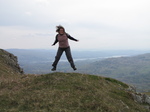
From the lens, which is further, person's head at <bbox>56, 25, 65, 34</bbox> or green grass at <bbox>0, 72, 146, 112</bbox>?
person's head at <bbox>56, 25, 65, 34</bbox>

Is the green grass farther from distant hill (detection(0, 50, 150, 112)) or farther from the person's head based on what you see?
the person's head

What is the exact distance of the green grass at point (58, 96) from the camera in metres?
11.2

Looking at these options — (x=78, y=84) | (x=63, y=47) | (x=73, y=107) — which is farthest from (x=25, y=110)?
(x=63, y=47)

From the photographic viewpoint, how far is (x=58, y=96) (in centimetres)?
1278

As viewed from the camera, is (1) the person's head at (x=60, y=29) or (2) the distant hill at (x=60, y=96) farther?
(1) the person's head at (x=60, y=29)

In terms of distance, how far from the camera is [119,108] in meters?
12.4

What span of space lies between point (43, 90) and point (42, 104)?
279cm

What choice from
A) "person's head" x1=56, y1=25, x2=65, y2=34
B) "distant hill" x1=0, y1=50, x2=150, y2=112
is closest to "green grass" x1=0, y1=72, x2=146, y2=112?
"distant hill" x1=0, y1=50, x2=150, y2=112

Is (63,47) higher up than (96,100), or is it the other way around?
(63,47)

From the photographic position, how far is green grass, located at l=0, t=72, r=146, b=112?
11.2 meters

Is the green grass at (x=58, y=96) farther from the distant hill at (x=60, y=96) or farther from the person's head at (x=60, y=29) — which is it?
the person's head at (x=60, y=29)

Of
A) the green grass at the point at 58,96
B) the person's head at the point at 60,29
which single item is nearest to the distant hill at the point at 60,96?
the green grass at the point at 58,96

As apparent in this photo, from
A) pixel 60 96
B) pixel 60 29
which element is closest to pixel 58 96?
pixel 60 96

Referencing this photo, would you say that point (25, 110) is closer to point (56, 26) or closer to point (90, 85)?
point (90, 85)
